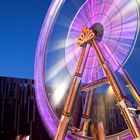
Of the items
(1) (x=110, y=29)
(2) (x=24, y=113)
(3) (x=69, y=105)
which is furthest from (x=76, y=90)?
(2) (x=24, y=113)

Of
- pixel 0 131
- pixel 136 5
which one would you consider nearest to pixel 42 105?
pixel 136 5

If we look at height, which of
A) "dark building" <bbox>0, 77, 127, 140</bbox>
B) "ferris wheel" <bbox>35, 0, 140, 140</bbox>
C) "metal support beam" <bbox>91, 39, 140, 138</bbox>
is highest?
"dark building" <bbox>0, 77, 127, 140</bbox>

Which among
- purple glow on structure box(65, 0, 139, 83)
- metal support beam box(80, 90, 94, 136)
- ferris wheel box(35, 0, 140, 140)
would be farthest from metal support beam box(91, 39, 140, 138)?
metal support beam box(80, 90, 94, 136)

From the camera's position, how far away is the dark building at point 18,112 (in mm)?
32625

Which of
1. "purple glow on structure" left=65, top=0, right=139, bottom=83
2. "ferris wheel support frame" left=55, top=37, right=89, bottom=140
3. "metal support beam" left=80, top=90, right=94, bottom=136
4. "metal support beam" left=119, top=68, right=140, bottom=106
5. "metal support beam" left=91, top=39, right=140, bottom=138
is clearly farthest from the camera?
"metal support beam" left=80, top=90, right=94, bottom=136

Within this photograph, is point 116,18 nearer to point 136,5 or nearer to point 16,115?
point 136,5

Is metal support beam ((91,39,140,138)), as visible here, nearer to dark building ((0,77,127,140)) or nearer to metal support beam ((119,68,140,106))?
metal support beam ((119,68,140,106))

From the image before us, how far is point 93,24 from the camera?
12.7 metres

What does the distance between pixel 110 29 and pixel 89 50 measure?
1337 millimetres

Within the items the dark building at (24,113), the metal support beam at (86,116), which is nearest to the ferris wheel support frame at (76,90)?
the metal support beam at (86,116)

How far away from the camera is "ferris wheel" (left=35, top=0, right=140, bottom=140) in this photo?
35.3 ft

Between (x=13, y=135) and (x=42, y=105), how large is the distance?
71.5 ft

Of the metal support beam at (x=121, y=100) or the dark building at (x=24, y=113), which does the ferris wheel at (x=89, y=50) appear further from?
the dark building at (x=24, y=113)

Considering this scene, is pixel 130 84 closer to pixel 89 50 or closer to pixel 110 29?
pixel 89 50
